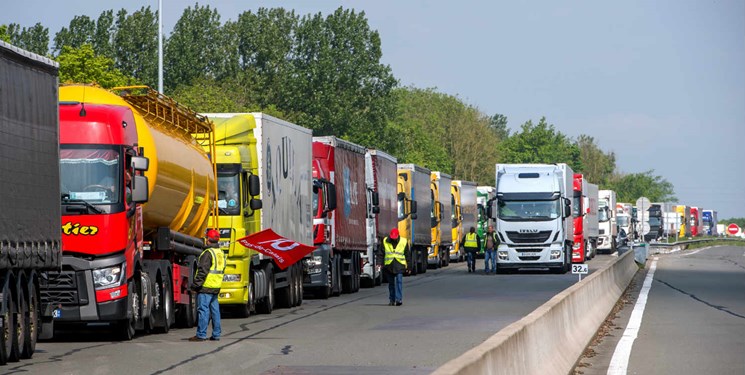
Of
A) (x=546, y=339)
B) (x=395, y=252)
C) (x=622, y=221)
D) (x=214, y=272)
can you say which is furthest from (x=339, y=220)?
(x=622, y=221)

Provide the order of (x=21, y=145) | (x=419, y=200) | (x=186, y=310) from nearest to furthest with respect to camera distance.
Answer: (x=21, y=145) < (x=186, y=310) < (x=419, y=200)

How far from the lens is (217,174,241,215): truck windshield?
27047mm

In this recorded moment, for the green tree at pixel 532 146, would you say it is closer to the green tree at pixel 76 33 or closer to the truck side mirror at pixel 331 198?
the green tree at pixel 76 33

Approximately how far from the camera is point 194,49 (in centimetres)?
11138

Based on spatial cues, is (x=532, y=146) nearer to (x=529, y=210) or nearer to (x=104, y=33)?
(x=104, y=33)

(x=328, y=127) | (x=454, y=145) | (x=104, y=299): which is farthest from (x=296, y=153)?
(x=454, y=145)

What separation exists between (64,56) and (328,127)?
52001 mm

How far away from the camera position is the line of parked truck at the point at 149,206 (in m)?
17.7

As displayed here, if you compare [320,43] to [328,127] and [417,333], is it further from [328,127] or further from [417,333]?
[417,333]

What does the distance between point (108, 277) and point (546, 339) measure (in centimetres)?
783

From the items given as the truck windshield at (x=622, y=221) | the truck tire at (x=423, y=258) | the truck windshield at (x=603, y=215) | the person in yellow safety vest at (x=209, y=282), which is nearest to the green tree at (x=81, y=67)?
the truck tire at (x=423, y=258)

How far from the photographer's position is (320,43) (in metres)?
112

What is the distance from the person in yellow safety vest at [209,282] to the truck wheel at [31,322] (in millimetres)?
3191

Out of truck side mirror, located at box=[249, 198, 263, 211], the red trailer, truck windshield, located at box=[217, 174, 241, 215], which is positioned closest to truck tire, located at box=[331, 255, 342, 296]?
the red trailer
